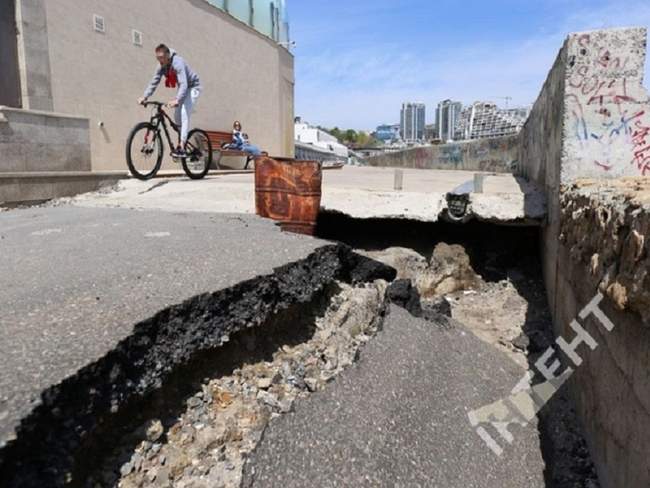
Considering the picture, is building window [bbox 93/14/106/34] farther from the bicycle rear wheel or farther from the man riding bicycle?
the bicycle rear wheel

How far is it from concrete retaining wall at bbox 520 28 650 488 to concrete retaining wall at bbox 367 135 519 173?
23.7 ft

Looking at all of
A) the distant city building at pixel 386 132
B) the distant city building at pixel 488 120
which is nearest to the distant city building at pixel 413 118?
the distant city building at pixel 386 132

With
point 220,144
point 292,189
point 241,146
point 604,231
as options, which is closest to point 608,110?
point 604,231

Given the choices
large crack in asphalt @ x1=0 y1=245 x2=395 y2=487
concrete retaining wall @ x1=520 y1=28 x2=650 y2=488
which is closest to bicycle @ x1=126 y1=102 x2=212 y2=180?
large crack in asphalt @ x1=0 y1=245 x2=395 y2=487

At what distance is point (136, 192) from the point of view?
659 centimetres

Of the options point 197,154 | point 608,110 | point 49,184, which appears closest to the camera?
point 608,110

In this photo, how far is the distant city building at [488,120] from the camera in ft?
53.6

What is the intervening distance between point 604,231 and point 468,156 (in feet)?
46.9

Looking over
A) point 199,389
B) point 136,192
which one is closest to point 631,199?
point 199,389

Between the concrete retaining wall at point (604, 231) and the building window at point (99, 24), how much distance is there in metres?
7.98

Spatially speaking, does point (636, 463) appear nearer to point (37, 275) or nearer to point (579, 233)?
point (579, 233)

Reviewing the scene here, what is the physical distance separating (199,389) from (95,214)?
3252mm

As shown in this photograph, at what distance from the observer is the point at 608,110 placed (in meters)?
3.59

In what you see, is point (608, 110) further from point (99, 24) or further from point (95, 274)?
point (99, 24)
